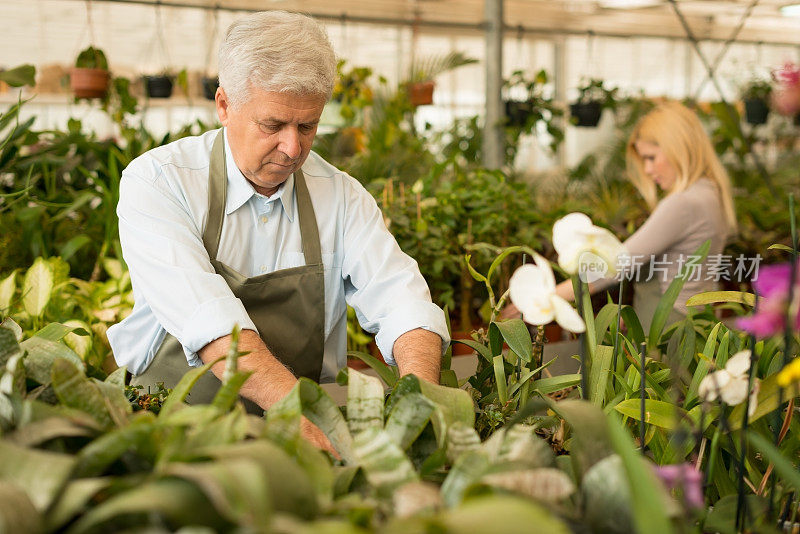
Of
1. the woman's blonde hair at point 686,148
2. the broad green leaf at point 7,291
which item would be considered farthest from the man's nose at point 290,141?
the woman's blonde hair at point 686,148

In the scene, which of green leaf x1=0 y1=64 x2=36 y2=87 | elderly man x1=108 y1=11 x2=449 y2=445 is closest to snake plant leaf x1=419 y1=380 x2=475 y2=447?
elderly man x1=108 y1=11 x2=449 y2=445

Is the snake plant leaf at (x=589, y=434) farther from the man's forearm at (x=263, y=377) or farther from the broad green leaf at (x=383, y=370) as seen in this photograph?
the broad green leaf at (x=383, y=370)

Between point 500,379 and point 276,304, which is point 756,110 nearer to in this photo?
point 276,304

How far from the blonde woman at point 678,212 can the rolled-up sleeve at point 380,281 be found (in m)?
1.30

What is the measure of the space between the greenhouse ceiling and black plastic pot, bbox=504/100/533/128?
1.83m

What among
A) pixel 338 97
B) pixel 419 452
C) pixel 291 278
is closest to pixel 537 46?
pixel 338 97

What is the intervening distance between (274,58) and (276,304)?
24.4 inches

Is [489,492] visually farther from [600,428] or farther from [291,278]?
[291,278]

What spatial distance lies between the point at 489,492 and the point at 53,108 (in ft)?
23.6

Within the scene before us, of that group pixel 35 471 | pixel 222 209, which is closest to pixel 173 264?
pixel 222 209

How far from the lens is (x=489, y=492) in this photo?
0.79 m

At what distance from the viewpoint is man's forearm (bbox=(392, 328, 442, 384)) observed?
1.62 m

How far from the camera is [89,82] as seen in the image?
14.2 feet

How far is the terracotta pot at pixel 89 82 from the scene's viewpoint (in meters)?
4.32
